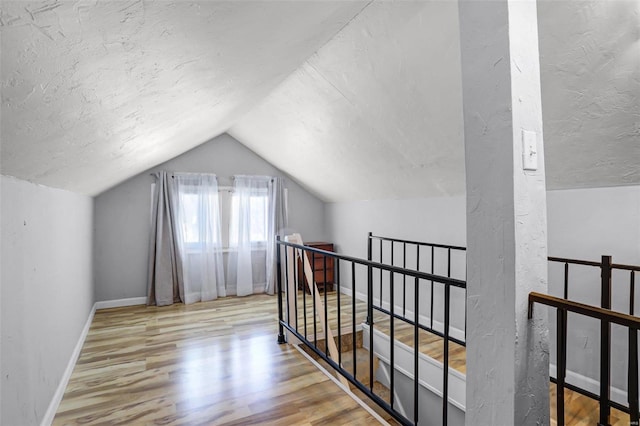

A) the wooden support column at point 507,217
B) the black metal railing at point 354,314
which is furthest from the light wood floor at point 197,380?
the wooden support column at point 507,217

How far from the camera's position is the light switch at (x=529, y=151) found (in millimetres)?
978

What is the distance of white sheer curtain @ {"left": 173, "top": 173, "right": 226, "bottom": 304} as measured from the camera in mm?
4344

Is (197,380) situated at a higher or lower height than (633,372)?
lower

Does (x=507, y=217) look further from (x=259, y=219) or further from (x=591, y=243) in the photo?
(x=259, y=219)

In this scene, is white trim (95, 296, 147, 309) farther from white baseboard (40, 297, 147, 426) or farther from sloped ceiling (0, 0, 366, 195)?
sloped ceiling (0, 0, 366, 195)

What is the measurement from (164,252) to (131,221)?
57 cm

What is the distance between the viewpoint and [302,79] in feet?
9.05

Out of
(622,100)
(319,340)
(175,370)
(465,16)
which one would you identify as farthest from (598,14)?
(175,370)

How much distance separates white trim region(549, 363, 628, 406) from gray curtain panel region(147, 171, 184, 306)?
4.06 meters

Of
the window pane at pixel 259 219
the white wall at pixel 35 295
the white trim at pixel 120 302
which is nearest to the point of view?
the white wall at pixel 35 295

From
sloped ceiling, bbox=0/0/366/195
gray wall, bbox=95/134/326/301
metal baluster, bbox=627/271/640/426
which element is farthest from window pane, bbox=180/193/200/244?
metal baluster, bbox=627/271/640/426

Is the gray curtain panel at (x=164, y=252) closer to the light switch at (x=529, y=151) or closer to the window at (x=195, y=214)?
the window at (x=195, y=214)

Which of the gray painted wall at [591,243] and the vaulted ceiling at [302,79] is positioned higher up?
the vaulted ceiling at [302,79]

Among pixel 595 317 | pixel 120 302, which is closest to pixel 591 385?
pixel 595 317
